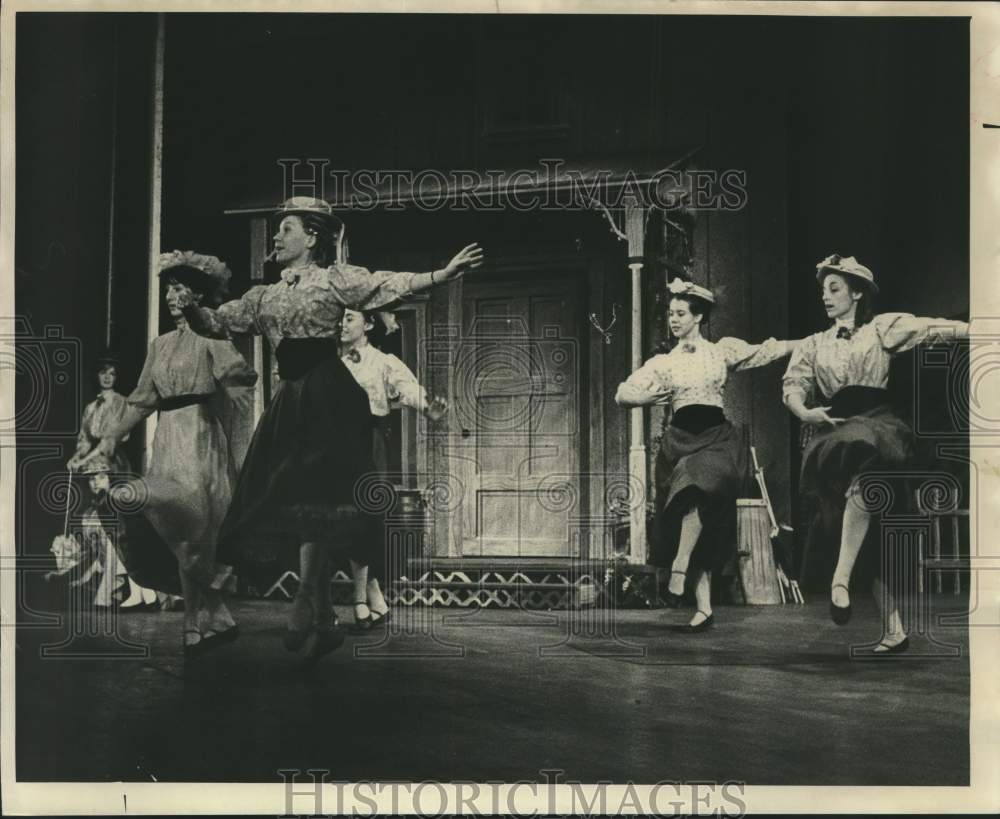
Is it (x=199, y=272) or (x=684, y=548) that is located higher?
(x=199, y=272)

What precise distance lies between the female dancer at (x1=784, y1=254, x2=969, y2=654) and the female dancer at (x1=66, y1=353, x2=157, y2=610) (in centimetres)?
326

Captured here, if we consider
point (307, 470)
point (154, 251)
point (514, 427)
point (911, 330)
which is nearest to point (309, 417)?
point (307, 470)

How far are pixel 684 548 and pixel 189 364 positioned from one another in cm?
258

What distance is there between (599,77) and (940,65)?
1.61m

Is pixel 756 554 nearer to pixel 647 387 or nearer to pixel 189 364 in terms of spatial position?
pixel 647 387

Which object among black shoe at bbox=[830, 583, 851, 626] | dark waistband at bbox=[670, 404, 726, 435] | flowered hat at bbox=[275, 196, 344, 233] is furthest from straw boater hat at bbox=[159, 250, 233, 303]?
black shoe at bbox=[830, 583, 851, 626]

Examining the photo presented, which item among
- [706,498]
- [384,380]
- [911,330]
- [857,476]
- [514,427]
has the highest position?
[911,330]

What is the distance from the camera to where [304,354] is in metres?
6.50

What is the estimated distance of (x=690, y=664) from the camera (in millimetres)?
6211

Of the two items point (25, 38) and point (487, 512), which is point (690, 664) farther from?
point (25, 38)

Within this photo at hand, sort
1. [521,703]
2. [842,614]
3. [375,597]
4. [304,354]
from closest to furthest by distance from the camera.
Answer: [521,703] < [842,614] < [375,597] < [304,354]

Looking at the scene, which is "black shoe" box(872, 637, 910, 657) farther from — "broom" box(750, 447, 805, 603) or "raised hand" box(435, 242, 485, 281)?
"raised hand" box(435, 242, 485, 281)

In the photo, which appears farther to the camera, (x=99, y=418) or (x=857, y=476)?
(x=99, y=418)

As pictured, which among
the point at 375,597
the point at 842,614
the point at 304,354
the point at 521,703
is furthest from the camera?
the point at 304,354
